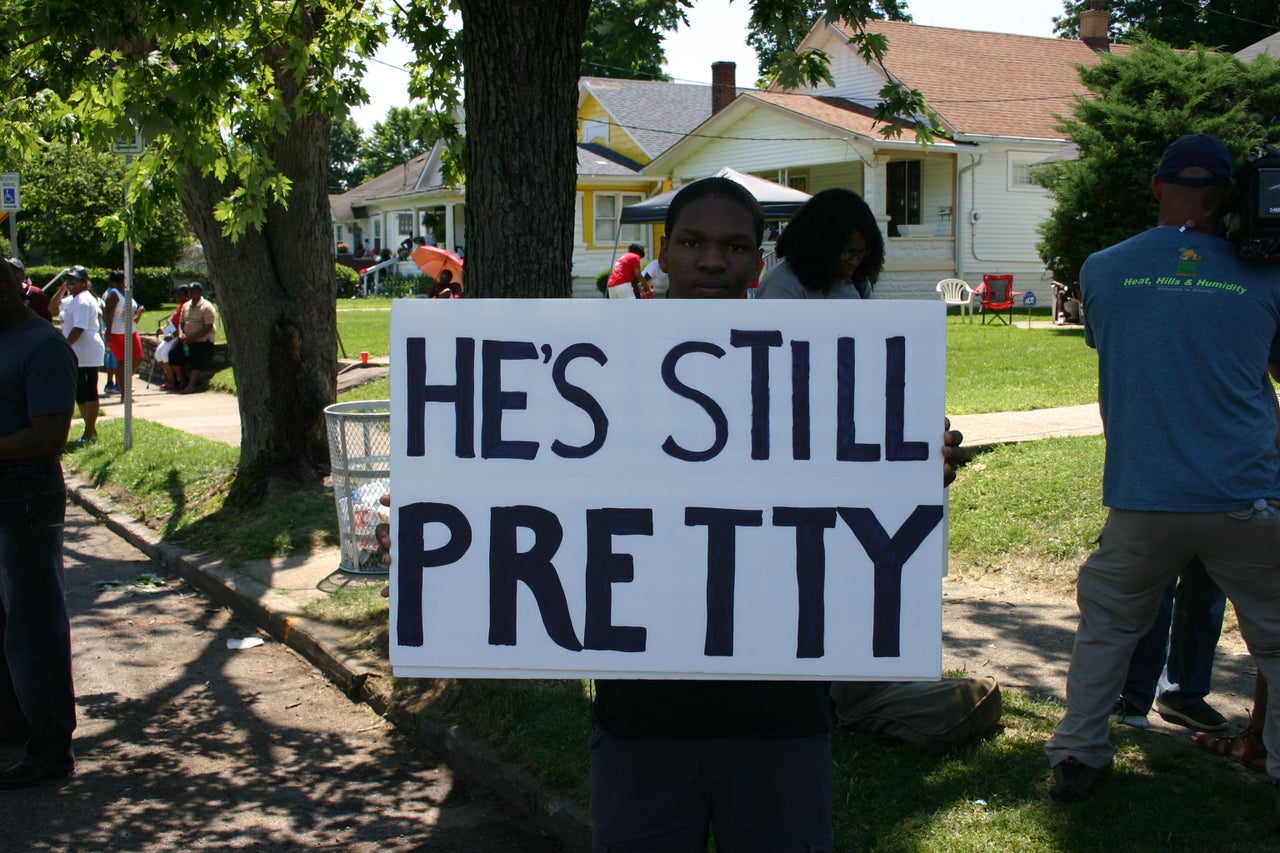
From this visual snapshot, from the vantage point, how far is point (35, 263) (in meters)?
45.3

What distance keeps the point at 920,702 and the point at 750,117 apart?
2689 cm

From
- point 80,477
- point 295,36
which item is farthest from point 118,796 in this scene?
point 80,477

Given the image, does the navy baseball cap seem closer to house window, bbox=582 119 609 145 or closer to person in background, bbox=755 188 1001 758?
person in background, bbox=755 188 1001 758

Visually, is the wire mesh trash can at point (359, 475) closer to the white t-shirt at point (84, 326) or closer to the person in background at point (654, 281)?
the white t-shirt at point (84, 326)

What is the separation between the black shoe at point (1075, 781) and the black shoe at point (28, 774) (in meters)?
3.76

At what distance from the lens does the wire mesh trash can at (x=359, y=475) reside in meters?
7.30

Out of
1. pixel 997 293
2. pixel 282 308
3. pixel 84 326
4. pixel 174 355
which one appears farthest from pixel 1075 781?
pixel 997 293

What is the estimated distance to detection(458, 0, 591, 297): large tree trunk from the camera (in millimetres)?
5383

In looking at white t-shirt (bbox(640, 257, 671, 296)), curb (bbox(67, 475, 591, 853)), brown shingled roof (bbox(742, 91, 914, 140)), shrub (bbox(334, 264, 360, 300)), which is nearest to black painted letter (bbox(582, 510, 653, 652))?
curb (bbox(67, 475, 591, 853))

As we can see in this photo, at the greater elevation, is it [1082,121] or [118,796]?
[1082,121]

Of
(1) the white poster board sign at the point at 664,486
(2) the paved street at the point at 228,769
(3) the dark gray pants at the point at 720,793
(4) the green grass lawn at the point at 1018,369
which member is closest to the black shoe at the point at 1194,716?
(2) the paved street at the point at 228,769

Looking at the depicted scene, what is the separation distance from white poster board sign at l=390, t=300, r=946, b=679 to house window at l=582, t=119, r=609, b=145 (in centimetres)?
Result: 3582

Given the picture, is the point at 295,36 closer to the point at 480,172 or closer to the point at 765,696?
the point at 480,172

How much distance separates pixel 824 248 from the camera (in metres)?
4.53
